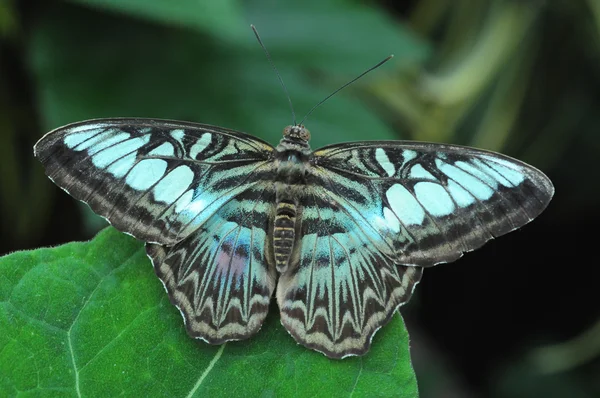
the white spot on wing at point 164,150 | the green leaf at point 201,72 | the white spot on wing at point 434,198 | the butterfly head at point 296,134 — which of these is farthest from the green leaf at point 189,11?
the white spot on wing at point 434,198

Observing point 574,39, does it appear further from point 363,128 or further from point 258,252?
point 258,252

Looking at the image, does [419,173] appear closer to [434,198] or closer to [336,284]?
[434,198]

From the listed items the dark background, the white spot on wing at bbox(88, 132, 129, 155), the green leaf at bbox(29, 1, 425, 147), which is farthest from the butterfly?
the green leaf at bbox(29, 1, 425, 147)

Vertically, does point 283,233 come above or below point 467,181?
below

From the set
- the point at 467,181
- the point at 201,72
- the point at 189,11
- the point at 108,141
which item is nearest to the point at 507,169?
the point at 467,181

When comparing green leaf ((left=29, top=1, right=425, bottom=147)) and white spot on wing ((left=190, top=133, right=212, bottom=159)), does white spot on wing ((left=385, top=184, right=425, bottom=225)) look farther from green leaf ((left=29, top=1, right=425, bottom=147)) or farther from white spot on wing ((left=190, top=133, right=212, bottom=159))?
green leaf ((left=29, top=1, right=425, bottom=147))

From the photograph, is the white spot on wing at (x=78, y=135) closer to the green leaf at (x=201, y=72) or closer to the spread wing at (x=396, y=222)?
the spread wing at (x=396, y=222)
